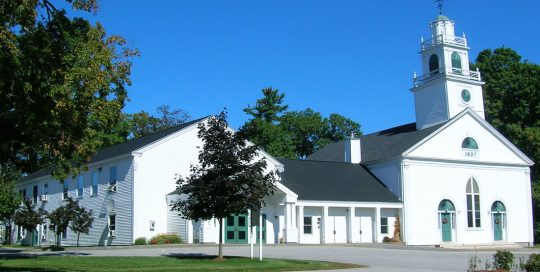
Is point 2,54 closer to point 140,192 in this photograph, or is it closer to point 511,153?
point 140,192

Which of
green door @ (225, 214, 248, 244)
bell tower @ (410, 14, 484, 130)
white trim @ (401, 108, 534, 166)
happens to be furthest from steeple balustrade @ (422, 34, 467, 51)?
green door @ (225, 214, 248, 244)

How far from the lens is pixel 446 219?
3997 centimetres

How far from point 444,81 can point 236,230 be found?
20.8 m

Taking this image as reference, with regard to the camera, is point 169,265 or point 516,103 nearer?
point 169,265

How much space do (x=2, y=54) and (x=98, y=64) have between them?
8.09 feet

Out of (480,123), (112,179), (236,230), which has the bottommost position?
(236,230)

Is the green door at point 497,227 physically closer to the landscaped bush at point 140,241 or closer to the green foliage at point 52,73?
the landscaped bush at point 140,241

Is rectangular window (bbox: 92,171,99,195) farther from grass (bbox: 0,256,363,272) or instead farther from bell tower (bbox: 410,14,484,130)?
bell tower (bbox: 410,14,484,130)

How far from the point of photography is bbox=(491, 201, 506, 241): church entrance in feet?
137

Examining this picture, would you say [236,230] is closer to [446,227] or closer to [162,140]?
[162,140]

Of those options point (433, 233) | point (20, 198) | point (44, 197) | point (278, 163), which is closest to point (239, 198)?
point (278, 163)

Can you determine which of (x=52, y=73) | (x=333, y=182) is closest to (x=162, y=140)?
(x=333, y=182)

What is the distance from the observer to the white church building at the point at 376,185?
3409 centimetres

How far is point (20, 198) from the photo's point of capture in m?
46.4
